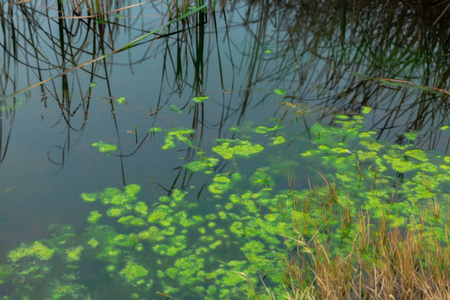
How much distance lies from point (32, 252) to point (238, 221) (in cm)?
89

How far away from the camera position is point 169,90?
10.8ft

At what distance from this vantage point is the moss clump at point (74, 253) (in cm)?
196

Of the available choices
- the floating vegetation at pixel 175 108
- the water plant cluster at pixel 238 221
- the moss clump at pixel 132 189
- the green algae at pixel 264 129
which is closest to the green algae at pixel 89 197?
the water plant cluster at pixel 238 221

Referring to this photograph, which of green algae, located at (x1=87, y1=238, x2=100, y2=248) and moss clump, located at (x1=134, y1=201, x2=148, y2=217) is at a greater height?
moss clump, located at (x1=134, y1=201, x2=148, y2=217)

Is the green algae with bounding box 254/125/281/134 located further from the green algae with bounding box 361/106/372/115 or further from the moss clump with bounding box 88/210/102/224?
the moss clump with bounding box 88/210/102/224

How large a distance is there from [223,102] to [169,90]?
41 centimetres

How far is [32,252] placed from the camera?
78.3 inches

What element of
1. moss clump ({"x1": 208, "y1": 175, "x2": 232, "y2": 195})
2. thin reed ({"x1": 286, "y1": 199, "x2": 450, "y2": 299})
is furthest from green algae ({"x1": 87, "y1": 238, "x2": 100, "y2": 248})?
thin reed ({"x1": 286, "y1": 199, "x2": 450, "y2": 299})

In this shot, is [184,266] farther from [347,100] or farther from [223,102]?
[347,100]

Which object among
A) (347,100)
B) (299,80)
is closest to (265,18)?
(299,80)

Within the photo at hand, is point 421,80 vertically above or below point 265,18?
Result: below

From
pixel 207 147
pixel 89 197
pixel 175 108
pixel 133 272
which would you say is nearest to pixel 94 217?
pixel 89 197

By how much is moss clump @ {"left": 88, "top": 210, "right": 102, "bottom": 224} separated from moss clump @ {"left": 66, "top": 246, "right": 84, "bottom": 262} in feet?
0.52

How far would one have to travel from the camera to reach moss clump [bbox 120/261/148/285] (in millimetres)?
1875
